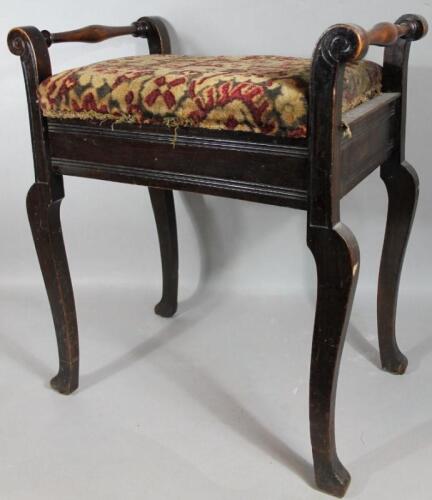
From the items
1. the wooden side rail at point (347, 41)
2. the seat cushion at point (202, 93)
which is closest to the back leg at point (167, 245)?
the seat cushion at point (202, 93)

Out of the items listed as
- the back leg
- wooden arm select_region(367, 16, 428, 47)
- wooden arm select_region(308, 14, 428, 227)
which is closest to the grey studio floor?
the back leg

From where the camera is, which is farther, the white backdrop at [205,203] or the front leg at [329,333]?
the white backdrop at [205,203]

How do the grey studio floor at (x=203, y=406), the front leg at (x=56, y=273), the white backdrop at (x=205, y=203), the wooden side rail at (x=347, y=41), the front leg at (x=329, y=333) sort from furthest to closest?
the white backdrop at (x=205, y=203)
the front leg at (x=56, y=273)
the grey studio floor at (x=203, y=406)
the front leg at (x=329, y=333)
the wooden side rail at (x=347, y=41)

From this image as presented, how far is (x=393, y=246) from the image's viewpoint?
1.35m

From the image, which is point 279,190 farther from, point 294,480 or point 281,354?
point 281,354

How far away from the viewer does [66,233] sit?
1867 millimetres

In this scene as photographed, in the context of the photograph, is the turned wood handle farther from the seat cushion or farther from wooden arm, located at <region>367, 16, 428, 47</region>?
wooden arm, located at <region>367, 16, 428, 47</region>

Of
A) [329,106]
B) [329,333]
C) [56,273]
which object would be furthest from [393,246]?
[56,273]

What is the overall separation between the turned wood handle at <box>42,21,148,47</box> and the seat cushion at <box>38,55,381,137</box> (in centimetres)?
9

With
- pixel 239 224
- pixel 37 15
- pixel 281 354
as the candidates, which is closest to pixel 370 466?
pixel 281 354

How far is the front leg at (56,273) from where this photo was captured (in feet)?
4.06

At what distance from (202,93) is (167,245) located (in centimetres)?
72

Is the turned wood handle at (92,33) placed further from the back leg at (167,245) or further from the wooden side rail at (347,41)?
the wooden side rail at (347,41)

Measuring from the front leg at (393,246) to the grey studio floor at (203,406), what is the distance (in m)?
0.05
